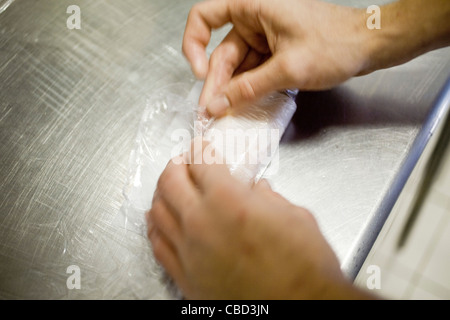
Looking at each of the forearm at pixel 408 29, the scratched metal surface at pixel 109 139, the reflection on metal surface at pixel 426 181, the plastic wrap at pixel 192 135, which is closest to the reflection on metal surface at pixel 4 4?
the scratched metal surface at pixel 109 139

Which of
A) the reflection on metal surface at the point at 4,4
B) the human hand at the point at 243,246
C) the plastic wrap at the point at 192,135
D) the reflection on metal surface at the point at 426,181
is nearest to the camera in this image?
the human hand at the point at 243,246

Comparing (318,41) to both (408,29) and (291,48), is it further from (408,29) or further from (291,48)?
(408,29)

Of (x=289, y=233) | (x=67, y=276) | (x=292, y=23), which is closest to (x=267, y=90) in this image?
(x=292, y=23)

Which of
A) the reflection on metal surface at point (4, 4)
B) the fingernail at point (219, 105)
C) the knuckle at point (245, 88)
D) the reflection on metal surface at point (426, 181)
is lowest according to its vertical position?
the reflection on metal surface at point (426, 181)

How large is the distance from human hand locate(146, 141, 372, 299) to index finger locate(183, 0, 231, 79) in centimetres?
27

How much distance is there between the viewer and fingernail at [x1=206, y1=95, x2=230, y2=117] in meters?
0.72

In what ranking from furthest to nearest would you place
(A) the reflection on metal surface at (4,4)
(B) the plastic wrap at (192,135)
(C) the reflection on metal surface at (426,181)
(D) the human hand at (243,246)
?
(C) the reflection on metal surface at (426,181) → (A) the reflection on metal surface at (4,4) → (B) the plastic wrap at (192,135) → (D) the human hand at (243,246)

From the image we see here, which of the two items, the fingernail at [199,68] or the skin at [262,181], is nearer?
the skin at [262,181]

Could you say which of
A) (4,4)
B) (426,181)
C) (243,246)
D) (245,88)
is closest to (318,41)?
(245,88)

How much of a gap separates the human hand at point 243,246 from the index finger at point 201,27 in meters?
0.27

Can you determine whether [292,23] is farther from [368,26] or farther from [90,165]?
[90,165]

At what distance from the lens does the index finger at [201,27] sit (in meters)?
0.78

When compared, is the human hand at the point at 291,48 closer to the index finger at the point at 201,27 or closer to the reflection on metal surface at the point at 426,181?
the index finger at the point at 201,27

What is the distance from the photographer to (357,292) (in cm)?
50
